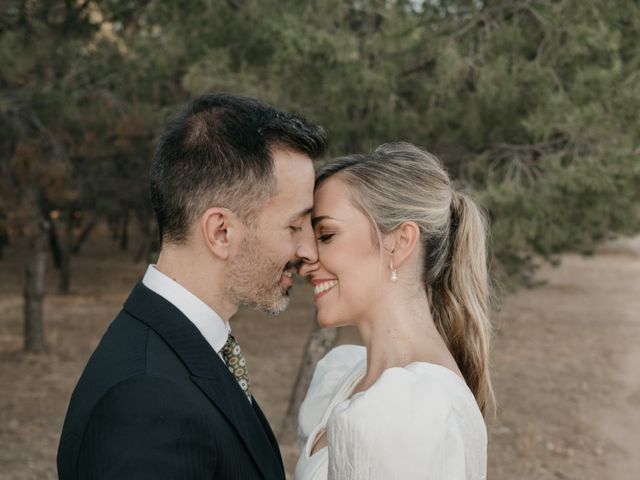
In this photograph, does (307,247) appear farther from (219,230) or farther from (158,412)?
(158,412)

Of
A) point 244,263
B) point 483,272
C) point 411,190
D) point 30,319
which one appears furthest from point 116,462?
point 30,319

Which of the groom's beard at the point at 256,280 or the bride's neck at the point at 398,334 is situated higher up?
the groom's beard at the point at 256,280

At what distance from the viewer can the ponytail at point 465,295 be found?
2.80 m

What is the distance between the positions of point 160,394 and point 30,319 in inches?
522

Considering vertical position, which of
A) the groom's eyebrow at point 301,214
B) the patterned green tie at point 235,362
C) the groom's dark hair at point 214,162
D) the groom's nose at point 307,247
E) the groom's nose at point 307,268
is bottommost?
the patterned green tie at point 235,362

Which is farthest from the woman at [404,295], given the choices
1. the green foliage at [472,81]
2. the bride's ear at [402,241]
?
the green foliage at [472,81]

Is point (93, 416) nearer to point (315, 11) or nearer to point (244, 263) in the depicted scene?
point (244, 263)

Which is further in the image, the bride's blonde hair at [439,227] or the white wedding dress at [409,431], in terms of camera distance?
the bride's blonde hair at [439,227]

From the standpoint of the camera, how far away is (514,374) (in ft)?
44.6

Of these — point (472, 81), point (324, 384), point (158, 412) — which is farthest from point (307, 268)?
point (472, 81)

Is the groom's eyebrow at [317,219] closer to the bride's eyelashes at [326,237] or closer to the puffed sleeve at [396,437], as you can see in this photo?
the bride's eyelashes at [326,237]

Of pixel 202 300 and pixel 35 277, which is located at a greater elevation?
pixel 202 300

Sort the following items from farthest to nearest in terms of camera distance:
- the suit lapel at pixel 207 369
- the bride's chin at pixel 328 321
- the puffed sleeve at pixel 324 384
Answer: the puffed sleeve at pixel 324 384
the bride's chin at pixel 328 321
the suit lapel at pixel 207 369

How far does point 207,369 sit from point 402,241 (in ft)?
3.15
